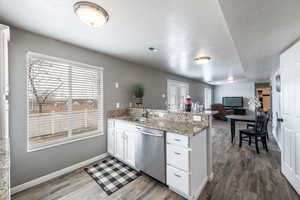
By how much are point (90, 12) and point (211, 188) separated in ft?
9.18

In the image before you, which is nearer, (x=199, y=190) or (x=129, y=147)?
(x=199, y=190)

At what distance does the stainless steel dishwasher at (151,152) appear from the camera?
184 cm

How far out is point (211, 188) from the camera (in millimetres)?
1863

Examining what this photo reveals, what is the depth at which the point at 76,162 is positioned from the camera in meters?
2.37

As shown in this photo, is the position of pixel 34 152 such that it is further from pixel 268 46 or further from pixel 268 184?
pixel 268 46

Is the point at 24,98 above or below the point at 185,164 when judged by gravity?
above

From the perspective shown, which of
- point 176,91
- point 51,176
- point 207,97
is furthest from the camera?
point 207,97

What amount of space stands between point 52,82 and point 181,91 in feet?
16.6

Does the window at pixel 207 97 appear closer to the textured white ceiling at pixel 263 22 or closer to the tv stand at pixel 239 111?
the tv stand at pixel 239 111

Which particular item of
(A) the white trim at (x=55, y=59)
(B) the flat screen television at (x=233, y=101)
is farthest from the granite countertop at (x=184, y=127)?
(B) the flat screen television at (x=233, y=101)

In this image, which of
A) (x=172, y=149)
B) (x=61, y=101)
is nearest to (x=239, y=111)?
(x=172, y=149)

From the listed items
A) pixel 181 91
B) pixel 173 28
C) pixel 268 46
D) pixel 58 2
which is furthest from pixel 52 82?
pixel 181 91

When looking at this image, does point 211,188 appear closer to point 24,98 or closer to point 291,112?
point 291,112

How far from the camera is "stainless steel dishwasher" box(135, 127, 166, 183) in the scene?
1.84 metres
